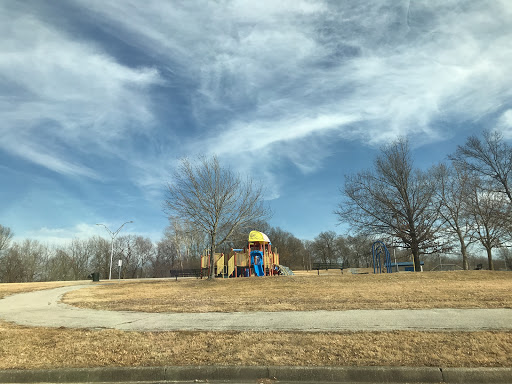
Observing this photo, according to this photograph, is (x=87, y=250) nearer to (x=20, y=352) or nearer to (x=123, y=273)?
(x=123, y=273)

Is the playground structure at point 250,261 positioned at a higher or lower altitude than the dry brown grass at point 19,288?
higher

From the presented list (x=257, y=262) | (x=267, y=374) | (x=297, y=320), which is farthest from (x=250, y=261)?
(x=267, y=374)

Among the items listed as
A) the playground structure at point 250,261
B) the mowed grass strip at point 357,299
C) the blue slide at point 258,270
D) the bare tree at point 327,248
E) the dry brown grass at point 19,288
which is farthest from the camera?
the bare tree at point 327,248

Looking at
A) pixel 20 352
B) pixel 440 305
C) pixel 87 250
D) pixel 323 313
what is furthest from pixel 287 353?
pixel 87 250

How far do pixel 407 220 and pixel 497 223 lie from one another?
7296mm

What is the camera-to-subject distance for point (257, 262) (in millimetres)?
28141

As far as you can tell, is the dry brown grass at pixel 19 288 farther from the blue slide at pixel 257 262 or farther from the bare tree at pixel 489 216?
the bare tree at pixel 489 216

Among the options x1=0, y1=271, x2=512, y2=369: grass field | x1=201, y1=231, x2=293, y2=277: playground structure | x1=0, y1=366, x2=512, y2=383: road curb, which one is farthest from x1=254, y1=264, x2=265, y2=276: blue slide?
x1=0, y1=366, x2=512, y2=383: road curb

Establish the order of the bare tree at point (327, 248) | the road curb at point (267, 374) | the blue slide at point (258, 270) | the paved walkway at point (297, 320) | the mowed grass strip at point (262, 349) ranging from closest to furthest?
the road curb at point (267, 374) < the mowed grass strip at point (262, 349) < the paved walkway at point (297, 320) < the blue slide at point (258, 270) < the bare tree at point (327, 248)

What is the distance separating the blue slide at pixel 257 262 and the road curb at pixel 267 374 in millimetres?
23105

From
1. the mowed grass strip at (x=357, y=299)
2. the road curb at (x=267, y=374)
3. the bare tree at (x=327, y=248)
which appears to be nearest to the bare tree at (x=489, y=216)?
the mowed grass strip at (x=357, y=299)

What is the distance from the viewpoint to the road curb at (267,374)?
4664 mm

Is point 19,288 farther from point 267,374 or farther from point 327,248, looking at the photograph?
point 327,248

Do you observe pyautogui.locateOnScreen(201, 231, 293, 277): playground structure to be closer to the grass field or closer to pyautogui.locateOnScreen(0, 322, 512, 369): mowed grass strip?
the grass field
